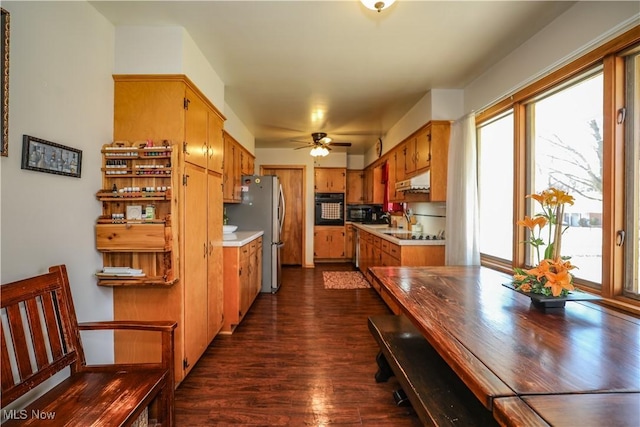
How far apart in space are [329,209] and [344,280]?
196 centimetres

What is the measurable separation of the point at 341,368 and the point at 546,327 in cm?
152

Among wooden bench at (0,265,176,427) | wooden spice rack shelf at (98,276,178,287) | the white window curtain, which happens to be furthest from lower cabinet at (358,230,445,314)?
wooden bench at (0,265,176,427)

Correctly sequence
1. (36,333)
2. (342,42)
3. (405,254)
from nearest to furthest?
(36,333)
(342,42)
(405,254)

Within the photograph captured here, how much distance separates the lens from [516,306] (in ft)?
4.57

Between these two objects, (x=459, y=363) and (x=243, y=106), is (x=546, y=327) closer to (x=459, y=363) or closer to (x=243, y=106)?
(x=459, y=363)

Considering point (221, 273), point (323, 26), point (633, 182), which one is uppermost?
point (323, 26)

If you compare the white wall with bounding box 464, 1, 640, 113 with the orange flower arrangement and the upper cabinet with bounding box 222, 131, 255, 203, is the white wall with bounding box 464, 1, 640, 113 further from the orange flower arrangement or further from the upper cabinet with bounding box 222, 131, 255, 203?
the upper cabinet with bounding box 222, 131, 255, 203

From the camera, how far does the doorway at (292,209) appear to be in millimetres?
6176

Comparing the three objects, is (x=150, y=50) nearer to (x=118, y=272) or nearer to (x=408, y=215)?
(x=118, y=272)

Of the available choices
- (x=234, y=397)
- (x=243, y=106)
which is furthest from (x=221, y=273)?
(x=243, y=106)

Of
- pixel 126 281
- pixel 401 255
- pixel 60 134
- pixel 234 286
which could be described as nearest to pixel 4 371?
pixel 126 281

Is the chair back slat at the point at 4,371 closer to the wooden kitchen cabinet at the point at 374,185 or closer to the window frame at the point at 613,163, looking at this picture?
the window frame at the point at 613,163

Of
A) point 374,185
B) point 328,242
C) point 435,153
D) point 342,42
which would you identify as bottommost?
point 328,242

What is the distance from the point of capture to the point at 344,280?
4.91 metres
